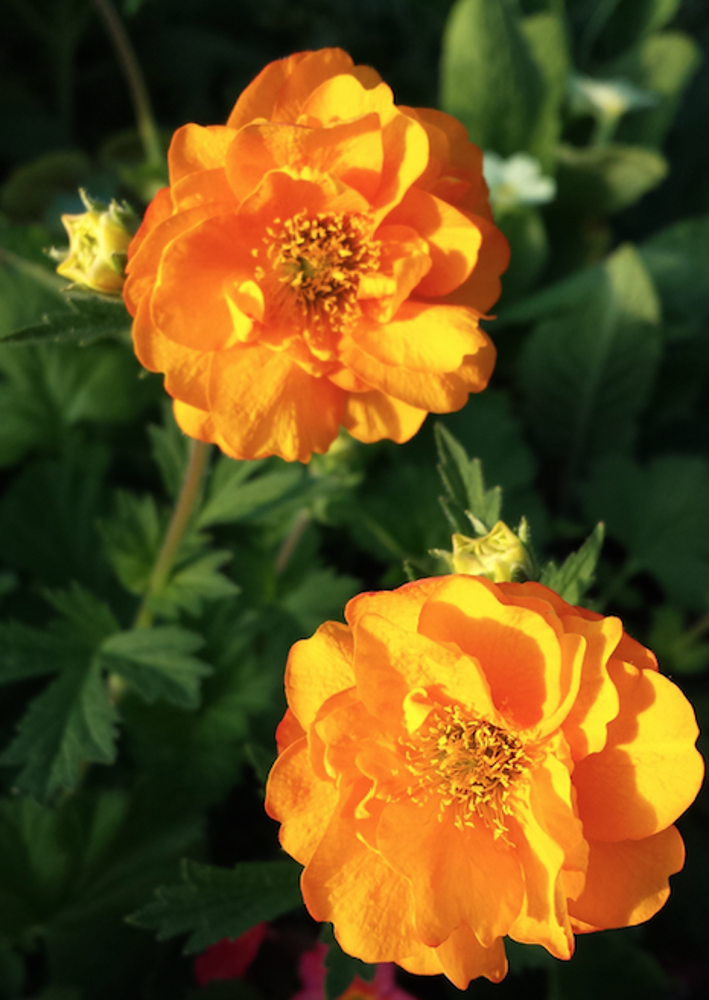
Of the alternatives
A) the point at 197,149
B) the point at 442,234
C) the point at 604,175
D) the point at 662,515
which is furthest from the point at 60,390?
the point at 604,175

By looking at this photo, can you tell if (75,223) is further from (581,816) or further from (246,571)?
(581,816)

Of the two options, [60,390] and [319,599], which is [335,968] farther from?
[60,390]

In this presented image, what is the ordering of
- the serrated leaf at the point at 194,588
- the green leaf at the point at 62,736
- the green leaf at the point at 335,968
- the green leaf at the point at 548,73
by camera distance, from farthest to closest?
the green leaf at the point at 548,73
the serrated leaf at the point at 194,588
the green leaf at the point at 62,736
the green leaf at the point at 335,968

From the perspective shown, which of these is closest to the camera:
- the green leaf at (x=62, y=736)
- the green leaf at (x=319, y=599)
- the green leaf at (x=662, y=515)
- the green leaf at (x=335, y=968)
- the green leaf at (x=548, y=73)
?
the green leaf at (x=335, y=968)

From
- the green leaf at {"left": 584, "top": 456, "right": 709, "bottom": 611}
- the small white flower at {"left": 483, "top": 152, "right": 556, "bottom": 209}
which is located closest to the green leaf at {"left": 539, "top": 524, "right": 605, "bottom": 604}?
the green leaf at {"left": 584, "top": 456, "right": 709, "bottom": 611}

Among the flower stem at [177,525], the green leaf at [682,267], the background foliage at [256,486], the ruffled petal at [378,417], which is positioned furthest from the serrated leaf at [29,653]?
the green leaf at [682,267]

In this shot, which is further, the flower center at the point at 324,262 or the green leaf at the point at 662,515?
the green leaf at the point at 662,515

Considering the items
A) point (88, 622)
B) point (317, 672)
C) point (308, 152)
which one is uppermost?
point (308, 152)

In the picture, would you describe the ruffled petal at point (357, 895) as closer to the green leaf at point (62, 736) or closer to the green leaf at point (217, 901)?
the green leaf at point (217, 901)
